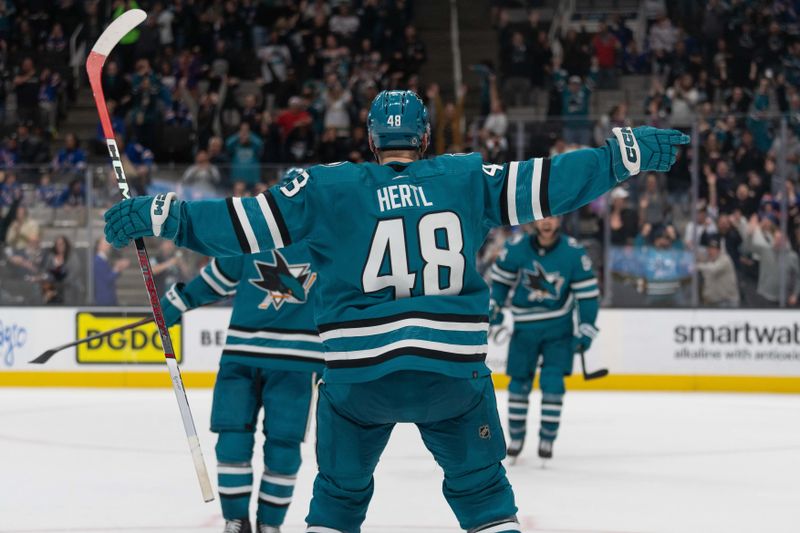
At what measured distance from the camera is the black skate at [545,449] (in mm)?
6742

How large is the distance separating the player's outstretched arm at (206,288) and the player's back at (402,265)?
5.12 feet

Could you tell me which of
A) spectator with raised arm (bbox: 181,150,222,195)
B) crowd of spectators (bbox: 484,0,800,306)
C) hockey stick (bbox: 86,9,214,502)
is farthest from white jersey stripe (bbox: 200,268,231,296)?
crowd of spectators (bbox: 484,0,800,306)

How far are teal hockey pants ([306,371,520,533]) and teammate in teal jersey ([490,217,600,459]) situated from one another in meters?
3.86

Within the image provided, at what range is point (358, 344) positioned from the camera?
2.99 metres

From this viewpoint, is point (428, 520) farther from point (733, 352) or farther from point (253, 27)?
point (253, 27)

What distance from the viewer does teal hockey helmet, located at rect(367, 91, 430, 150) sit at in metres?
3.11

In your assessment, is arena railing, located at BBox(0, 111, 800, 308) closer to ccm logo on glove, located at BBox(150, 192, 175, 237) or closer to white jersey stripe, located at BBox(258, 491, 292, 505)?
white jersey stripe, located at BBox(258, 491, 292, 505)

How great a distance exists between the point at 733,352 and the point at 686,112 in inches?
131

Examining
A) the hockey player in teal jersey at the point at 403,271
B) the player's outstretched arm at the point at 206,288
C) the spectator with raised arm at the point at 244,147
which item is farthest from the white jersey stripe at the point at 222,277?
the spectator with raised arm at the point at 244,147

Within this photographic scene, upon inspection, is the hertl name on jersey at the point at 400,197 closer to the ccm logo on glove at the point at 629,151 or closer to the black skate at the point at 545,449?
the ccm logo on glove at the point at 629,151

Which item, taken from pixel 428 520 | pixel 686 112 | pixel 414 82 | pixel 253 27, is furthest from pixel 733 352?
pixel 253 27

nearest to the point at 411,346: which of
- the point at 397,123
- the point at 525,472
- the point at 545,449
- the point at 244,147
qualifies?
the point at 397,123

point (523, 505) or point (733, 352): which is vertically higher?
point (523, 505)

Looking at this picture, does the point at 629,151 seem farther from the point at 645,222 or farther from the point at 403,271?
the point at 645,222
